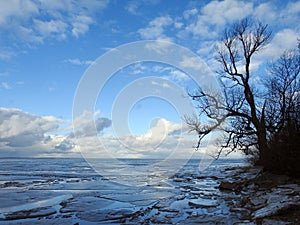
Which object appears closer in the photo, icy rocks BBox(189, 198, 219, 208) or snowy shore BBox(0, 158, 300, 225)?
snowy shore BBox(0, 158, 300, 225)

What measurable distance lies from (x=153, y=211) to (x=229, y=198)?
3678 millimetres

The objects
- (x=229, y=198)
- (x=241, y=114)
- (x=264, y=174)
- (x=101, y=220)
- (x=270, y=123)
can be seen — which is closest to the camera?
(x=101, y=220)

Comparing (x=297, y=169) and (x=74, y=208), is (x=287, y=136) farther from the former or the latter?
(x=74, y=208)

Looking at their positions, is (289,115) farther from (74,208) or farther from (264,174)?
(74,208)

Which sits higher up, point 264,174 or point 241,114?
point 241,114

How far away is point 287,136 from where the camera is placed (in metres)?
13.2

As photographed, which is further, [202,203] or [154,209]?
[202,203]

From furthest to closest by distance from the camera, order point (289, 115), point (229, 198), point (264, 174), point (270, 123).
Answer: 1. point (270, 123)
2. point (264, 174)
3. point (289, 115)
4. point (229, 198)

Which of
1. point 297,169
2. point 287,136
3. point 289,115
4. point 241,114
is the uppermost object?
point 241,114

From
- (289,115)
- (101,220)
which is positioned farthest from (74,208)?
(289,115)

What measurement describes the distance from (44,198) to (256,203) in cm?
836

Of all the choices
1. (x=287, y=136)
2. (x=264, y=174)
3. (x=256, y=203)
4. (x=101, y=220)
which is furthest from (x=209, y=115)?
(x=101, y=220)

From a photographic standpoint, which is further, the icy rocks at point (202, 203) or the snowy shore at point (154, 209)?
the icy rocks at point (202, 203)

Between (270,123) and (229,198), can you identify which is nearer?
(229,198)
